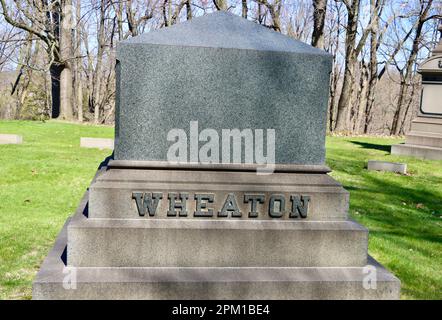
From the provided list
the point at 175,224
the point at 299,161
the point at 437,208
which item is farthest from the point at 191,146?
the point at 437,208

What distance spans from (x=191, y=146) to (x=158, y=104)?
48 cm

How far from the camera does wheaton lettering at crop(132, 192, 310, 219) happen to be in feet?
13.6

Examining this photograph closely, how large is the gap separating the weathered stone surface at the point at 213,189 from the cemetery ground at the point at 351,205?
1066 mm

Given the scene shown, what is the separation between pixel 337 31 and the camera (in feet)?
130

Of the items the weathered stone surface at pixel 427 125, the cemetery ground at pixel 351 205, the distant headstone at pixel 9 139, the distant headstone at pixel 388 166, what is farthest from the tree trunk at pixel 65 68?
the distant headstone at pixel 388 166

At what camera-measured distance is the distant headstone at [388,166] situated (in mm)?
11180

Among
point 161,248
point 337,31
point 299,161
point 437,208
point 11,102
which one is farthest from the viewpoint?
point 337,31

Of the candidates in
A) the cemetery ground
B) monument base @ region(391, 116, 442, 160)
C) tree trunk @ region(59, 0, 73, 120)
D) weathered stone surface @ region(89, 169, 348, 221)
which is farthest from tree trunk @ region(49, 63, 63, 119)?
weathered stone surface @ region(89, 169, 348, 221)

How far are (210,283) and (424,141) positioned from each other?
469 inches

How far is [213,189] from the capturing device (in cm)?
423

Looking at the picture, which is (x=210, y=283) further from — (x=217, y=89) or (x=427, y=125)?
(x=427, y=125)

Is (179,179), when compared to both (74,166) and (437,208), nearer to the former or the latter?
(437,208)

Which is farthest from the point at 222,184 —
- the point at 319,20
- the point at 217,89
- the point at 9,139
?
the point at 319,20

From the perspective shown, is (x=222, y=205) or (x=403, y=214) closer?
(x=222, y=205)
